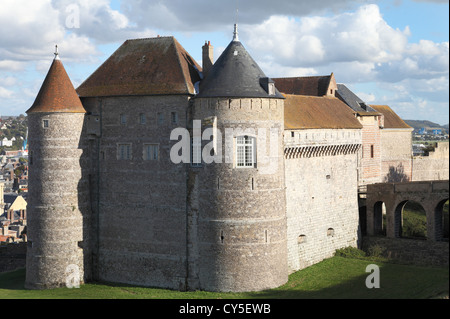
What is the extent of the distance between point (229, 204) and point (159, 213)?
4.80 meters

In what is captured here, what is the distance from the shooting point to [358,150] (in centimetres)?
4778

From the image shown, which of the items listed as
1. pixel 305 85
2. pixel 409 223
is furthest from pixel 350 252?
pixel 305 85

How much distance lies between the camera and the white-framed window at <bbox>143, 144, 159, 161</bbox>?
3794 cm

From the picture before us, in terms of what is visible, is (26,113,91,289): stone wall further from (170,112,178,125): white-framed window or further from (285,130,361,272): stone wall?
(285,130,361,272): stone wall

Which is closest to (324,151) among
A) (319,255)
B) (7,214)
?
(319,255)

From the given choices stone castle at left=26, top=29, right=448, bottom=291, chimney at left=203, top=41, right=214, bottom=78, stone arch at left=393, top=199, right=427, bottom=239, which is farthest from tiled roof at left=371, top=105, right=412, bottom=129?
chimney at left=203, top=41, right=214, bottom=78

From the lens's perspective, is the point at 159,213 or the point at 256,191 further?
the point at 159,213

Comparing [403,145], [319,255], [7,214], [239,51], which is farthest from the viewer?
[7,214]

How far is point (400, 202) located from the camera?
44625mm

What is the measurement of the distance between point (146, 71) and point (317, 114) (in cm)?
1181

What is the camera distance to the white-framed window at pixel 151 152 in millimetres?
37938
